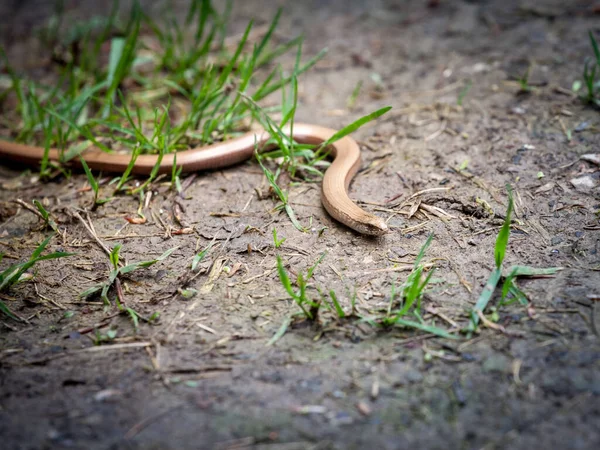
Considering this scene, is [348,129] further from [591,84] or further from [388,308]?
[591,84]

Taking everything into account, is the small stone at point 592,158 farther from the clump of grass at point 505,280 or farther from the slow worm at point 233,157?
the slow worm at point 233,157

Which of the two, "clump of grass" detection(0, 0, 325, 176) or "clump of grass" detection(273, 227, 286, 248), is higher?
"clump of grass" detection(0, 0, 325, 176)

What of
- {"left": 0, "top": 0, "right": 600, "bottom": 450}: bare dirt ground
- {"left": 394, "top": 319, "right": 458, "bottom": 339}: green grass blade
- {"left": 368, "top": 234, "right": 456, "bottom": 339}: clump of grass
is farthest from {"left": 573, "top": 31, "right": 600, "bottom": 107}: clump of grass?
{"left": 394, "top": 319, "right": 458, "bottom": 339}: green grass blade

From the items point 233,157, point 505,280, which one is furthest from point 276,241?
point 505,280

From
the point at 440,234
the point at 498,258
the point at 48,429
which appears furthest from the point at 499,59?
the point at 48,429

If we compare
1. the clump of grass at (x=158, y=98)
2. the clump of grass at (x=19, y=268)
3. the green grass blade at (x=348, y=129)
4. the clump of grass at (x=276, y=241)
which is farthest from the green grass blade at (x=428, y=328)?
the clump of grass at (x=19, y=268)

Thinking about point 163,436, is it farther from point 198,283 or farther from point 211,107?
point 211,107

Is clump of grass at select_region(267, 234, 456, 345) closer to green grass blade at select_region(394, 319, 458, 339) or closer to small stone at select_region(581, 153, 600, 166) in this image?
green grass blade at select_region(394, 319, 458, 339)
